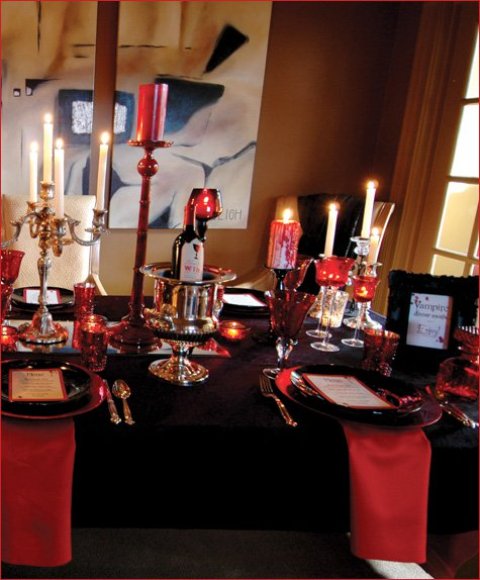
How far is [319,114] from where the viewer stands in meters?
2.95

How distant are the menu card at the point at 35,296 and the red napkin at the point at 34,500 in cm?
71

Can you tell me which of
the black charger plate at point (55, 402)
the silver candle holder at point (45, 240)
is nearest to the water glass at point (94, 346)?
the black charger plate at point (55, 402)

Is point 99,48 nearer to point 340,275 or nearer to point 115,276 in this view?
point 115,276

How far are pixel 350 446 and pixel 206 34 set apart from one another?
235cm

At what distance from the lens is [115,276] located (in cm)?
283

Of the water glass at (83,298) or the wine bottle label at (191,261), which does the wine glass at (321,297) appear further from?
the water glass at (83,298)

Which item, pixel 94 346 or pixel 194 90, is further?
pixel 194 90

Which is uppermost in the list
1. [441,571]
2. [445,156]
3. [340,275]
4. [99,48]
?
[99,48]

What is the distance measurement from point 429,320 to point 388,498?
19.5 inches

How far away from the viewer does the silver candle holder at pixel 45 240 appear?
3.59 feet

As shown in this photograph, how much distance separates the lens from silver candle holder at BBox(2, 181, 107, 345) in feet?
3.59

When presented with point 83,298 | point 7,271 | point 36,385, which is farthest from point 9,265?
point 36,385

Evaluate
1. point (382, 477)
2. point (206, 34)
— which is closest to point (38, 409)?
point (382, 477)

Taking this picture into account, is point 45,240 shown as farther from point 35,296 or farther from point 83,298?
point 35,296
